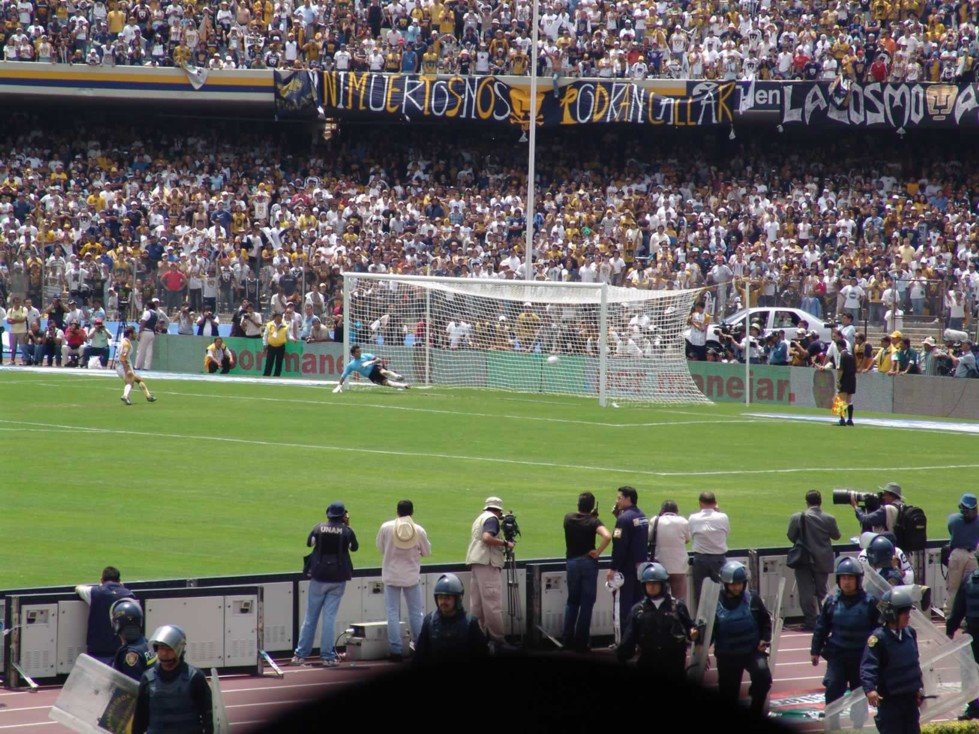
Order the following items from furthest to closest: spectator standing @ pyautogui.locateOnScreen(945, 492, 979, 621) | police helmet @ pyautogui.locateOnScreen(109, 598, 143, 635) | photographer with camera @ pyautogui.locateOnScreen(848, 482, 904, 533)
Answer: photographer with camera @ pyautogui.locateOnScreen(848, 482, 904, 533)
spectator standing @ pyautogui.locateOnScreen(945, 492, 979, 621)
police helmet @ pyautogui.locateOnScreen(109, 598, 143, 635)

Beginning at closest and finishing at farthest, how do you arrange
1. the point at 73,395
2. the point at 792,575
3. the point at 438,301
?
the point at 792,575 < the point at 73,395 < the point at 438,301

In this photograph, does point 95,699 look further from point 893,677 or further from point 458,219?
point 458,219

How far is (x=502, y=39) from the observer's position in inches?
2035

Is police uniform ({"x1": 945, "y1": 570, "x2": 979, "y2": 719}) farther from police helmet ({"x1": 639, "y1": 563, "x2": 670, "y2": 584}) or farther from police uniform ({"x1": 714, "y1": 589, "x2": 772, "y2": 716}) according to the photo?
police helmet ({"x1": 639, "y1": 563, "x2": 670, "y2": 584})

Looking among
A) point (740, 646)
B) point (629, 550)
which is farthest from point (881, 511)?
point (740, 646)

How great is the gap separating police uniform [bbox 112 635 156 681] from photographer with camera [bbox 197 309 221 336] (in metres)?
33.3

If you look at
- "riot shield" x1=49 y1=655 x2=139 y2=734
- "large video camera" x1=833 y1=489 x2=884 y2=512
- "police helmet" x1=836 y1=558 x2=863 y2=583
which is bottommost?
"riot shield" x1=49 y1=655 x2=139 y2=734

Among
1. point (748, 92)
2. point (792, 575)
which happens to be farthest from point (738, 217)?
point (792, 575)

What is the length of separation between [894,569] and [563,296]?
2387 centimetres

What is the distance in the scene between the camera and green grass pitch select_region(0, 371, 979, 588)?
19125mm

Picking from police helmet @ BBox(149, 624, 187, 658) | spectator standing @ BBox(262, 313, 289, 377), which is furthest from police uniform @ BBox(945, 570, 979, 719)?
spectator standing @ BBox(262, 313, 289, 377)

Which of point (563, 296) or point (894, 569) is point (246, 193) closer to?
point (563, 296)

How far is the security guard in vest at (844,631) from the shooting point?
39.2 ft

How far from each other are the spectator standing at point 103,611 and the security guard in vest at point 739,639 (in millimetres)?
4774
